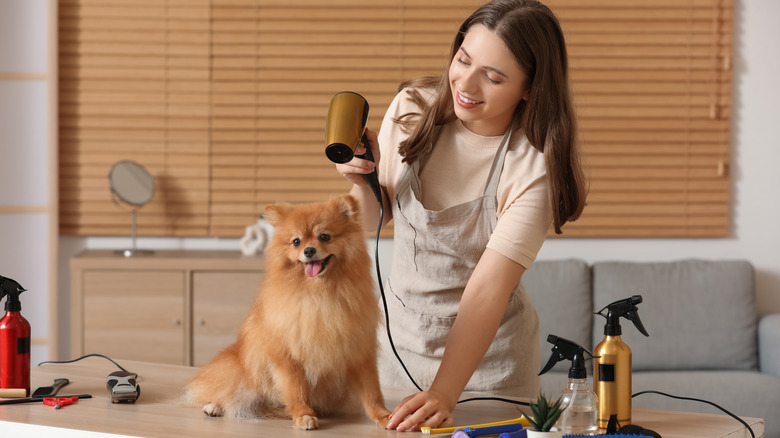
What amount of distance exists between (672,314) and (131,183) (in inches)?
99.1

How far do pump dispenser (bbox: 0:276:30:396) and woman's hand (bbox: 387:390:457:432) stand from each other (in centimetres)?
69

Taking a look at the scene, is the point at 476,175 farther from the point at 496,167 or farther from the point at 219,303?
the point at 219,303

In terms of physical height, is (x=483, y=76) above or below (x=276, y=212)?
above

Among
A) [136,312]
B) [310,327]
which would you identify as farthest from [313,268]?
[136,312]

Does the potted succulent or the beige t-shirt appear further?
the beige t-shirt

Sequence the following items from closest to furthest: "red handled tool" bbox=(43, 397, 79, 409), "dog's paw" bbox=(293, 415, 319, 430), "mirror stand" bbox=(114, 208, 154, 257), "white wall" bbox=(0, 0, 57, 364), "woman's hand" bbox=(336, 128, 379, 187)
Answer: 1. "dog's paw" bbox=(293, 415, 319, 430)
2. "red handled tool" bbox=(43, 397, 79, 409)
3. "woman's hand" bbox=(336, 128, 379, 187)
4. "mirror stand" bbox=(114, 208, 154, 257)
5. "white wall" bbox=(0, 0, 57, 364)

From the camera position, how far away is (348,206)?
4.19 ft

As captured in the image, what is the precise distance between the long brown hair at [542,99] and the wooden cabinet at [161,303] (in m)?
1.91

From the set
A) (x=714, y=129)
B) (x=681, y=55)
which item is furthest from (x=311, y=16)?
(x=714, y=129)

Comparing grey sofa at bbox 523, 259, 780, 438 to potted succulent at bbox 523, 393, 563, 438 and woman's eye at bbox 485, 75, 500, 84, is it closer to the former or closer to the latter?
woman's eye at bbox 485, 75, 500, 84

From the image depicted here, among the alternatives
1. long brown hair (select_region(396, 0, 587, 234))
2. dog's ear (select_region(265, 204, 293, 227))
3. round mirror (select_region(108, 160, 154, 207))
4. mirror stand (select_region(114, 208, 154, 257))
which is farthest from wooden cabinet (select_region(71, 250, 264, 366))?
dog's ear (select_region(265, 204, 293, 227))

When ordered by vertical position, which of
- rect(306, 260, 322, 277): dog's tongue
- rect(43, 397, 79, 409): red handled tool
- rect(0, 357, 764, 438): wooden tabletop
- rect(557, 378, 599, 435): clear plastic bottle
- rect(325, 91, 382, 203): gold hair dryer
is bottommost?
rect(0, 357, 764, 438): wooden tabletop

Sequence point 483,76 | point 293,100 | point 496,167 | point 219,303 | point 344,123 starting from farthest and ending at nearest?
point 293,100, point 219,303, point 496,167, point 483,76, point 344,123

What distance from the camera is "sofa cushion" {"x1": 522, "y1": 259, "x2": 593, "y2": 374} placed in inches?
134
